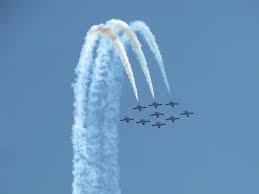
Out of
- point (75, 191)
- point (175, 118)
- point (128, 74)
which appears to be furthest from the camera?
point (175, 118)

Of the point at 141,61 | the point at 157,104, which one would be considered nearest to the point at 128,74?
the point at 141,61

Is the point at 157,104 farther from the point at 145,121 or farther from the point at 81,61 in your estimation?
the point at 81,61

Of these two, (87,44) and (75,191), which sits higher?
(87,44)

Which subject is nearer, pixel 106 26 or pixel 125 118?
pixel 106 26

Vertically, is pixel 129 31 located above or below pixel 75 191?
above

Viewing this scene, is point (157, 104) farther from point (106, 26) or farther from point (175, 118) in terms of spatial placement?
point (106, 26)

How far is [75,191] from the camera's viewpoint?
11125cm

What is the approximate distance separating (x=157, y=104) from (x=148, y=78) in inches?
460

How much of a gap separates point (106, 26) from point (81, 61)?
523 centimetres

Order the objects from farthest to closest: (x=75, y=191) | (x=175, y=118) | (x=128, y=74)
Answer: (x=175, y=118), (x=75, y=191), (x=128, y=74)


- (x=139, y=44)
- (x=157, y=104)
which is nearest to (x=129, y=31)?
(x=139, y=44)

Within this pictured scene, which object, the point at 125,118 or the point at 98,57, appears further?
the point at 125,118

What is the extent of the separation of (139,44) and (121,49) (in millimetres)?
1493

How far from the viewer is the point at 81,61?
109 meters
